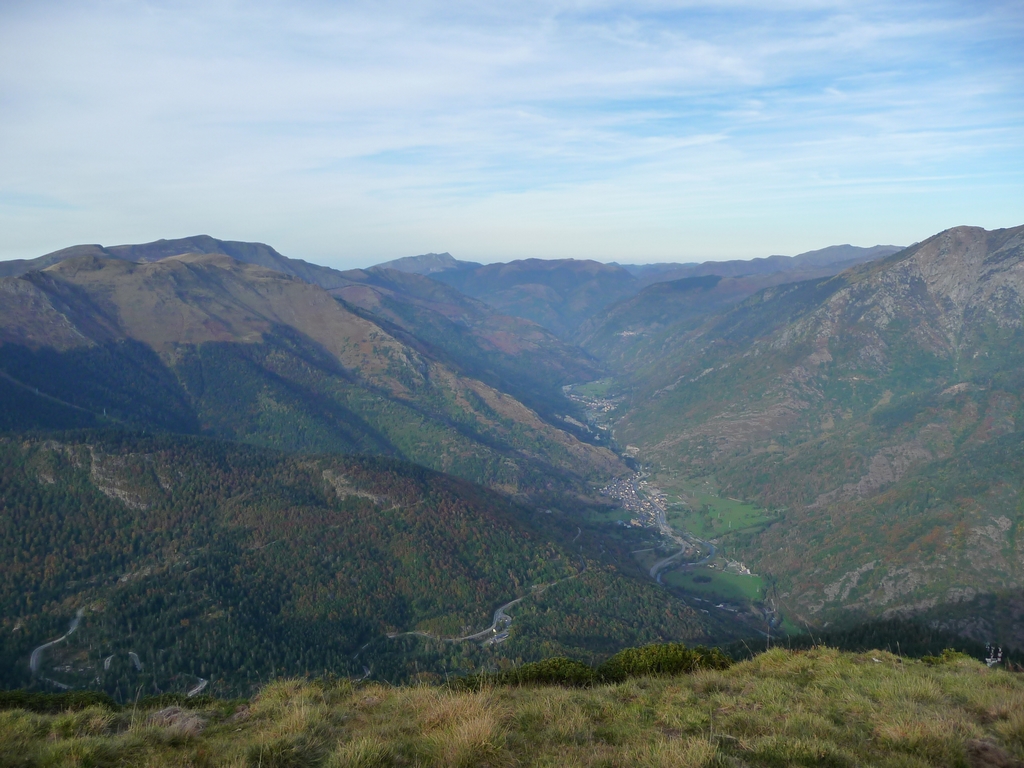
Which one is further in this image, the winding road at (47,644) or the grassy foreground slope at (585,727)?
the winding road at (47,644)

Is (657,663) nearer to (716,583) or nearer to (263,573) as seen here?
(263,573)

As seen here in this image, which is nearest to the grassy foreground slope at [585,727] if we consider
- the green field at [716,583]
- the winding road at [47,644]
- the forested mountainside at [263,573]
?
the forested mountainside at [263,573]

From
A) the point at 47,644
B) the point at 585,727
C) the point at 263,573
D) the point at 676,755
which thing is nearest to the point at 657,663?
the point at 585,727

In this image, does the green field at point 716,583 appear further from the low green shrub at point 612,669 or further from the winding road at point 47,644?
the low green shrub at point 612,669

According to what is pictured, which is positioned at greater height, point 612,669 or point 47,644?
point 612,669

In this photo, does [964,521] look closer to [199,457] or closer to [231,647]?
[231,647]

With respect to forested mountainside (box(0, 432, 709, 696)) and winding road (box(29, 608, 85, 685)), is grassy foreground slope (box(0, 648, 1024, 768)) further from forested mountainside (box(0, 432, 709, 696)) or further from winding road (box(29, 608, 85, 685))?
winding road (box(29, 608, 85, 685))

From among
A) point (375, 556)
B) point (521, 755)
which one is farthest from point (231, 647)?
point (521, 755)

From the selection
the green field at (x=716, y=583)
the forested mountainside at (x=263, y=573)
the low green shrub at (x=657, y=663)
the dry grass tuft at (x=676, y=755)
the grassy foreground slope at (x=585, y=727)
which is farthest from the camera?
the green field at (x=716, y=583)
